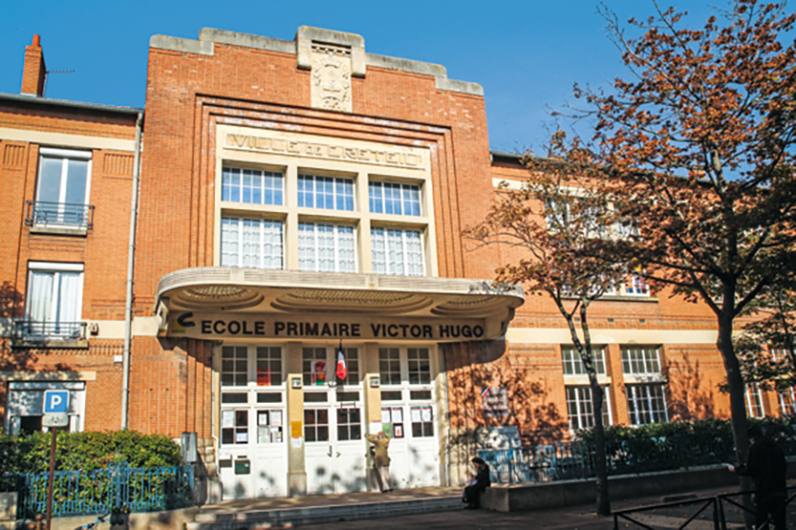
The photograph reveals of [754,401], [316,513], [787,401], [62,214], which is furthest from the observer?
[787,401]

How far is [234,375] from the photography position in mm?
16656

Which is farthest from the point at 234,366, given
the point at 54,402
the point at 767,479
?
the point at 767,479

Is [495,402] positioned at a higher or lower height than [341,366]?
lower

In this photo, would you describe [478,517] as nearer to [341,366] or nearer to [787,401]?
[341,366]

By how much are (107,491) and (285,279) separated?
213 inches

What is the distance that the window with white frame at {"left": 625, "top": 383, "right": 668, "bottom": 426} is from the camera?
68.1 feet

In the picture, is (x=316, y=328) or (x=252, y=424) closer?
(x=252, y=424)

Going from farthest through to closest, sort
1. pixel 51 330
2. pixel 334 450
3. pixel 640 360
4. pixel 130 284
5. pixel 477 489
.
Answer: pixel 640 360 → pixel 334 450 → pixel 130 284 → pixel 51 330 → pixel 477 489

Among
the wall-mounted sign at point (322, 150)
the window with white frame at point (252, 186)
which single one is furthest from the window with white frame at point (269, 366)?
the wall-mounted sign at point (322, 150)

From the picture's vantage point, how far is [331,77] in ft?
63.6

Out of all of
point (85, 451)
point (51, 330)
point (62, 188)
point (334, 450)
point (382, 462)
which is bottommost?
point (382, 462)

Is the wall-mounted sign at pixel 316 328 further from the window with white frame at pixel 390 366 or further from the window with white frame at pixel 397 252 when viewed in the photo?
the window with white frame at pixel 397 252

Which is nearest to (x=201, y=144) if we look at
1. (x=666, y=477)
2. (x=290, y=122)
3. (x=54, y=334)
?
(x=290, y=122)

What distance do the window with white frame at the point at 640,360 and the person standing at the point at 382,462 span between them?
28.9 ft
